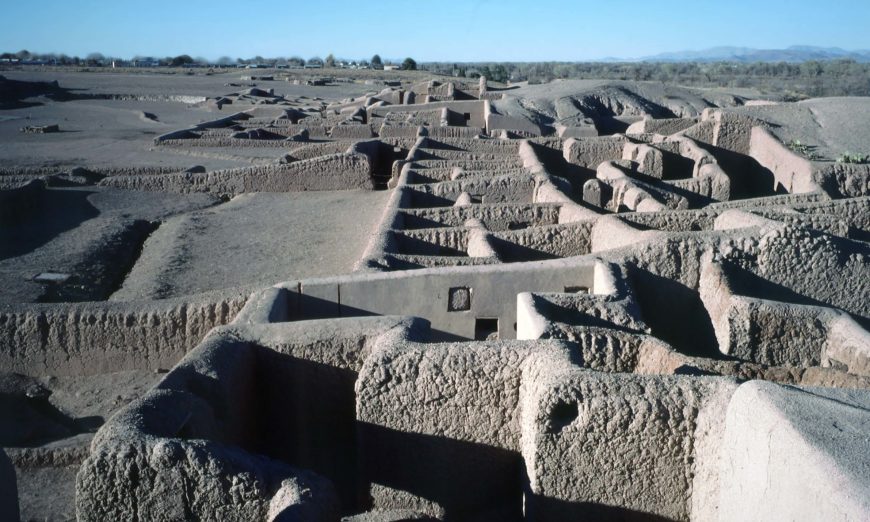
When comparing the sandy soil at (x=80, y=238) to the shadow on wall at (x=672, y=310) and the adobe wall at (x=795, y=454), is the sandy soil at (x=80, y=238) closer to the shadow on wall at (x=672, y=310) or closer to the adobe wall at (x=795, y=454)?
the shadow on wall at (x=672, y=310)

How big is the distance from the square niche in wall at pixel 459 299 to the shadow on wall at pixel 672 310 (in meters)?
1.78

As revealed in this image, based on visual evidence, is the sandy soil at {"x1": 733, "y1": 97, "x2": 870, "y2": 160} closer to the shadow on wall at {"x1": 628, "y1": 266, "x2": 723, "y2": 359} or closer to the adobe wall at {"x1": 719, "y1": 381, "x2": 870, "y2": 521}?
the shadow on wall at {"x1": 628, "y1": 266, "x2": 723, "y2": 359}

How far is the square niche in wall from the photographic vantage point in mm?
7648

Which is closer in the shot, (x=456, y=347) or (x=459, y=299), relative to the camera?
(x=456, y=347)

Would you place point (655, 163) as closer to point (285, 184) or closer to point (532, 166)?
point (532, 166)

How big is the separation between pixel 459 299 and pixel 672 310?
240 cm

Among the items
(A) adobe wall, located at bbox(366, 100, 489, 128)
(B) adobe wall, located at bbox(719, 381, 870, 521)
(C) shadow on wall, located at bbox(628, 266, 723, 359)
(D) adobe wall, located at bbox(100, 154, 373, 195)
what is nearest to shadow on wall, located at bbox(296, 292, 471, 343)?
(C) shadow on wall, located at bbox(628, 266, 723, 359)

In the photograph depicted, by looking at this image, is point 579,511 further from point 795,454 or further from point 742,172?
point 742,172

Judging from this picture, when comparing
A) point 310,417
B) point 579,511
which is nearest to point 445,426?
point 579,511

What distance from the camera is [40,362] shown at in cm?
782

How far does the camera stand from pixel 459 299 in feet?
25.2

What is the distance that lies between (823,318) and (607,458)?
3342 millimetres

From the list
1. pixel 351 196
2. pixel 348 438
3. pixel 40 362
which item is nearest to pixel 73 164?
pixel 351 196

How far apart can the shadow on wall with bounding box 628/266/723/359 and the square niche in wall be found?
178cm
